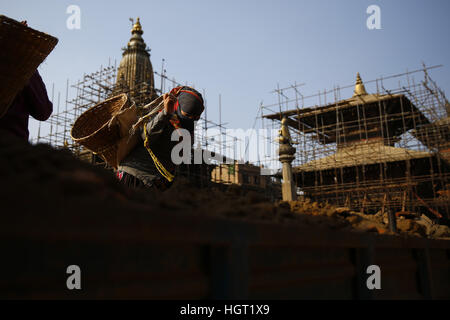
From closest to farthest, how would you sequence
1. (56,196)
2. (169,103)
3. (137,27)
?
(56,196), (169,103), (137,27)

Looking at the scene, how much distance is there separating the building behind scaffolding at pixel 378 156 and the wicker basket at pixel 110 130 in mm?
12886

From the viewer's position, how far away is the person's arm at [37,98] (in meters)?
2.85

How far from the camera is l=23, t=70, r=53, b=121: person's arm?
285cm

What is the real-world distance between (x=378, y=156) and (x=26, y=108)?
621 inches

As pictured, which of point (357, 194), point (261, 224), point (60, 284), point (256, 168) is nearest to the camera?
point (60, 284)

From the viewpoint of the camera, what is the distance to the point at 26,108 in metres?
2.90

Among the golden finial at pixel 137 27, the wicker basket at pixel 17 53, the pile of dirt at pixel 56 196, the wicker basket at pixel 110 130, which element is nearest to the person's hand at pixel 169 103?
the wicker basket at pixel 110 130

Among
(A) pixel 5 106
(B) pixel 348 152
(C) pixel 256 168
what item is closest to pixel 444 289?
(A) pixel 5 106

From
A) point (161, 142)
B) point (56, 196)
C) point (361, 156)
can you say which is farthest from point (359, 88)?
point (56, 196)

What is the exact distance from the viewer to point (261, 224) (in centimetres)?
124

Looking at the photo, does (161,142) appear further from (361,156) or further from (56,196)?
(361,156)
